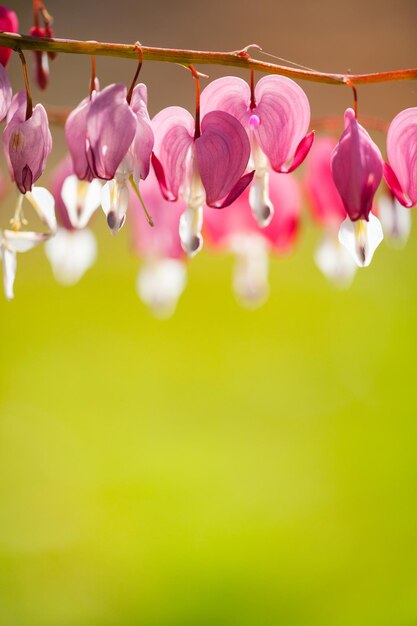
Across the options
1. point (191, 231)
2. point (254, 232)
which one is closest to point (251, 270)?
point (254, 232)

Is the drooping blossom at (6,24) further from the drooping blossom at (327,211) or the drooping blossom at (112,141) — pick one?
the drooping blossom at (327,211)

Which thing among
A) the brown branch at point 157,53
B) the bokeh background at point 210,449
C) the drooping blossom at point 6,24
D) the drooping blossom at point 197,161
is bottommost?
the bokeh background at point 210,449

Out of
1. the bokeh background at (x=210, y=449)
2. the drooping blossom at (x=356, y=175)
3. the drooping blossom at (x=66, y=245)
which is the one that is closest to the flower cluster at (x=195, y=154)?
the drooping blossom at (x=356, y=175)

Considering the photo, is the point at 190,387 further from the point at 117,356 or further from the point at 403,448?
the point at 403,448

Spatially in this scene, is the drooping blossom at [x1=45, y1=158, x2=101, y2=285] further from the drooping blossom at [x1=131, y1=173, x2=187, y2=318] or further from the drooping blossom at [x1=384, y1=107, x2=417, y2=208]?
the drooping blossom at [x1=384, y1=107, x2=417, y2=208]

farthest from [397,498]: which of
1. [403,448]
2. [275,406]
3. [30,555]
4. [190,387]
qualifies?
[30,555]

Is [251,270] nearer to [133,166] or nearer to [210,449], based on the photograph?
[133,166]
